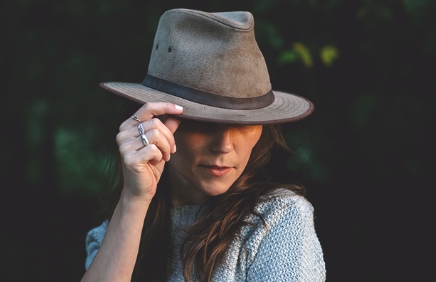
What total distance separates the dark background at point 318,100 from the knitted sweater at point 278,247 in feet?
3.64

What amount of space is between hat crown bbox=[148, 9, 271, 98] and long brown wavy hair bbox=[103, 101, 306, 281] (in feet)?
1.09

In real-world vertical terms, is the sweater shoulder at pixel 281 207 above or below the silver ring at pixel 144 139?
below

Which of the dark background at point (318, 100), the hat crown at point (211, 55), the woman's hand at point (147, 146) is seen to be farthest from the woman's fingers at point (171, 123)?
the dark background at point (318, 100)

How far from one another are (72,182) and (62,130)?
11.0 inches

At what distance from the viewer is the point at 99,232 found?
221cm

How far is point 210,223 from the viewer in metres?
1.85

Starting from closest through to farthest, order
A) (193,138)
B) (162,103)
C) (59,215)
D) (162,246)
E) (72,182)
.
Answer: (162,103) → (193,138) → (162,246) → (72,182) → (59,215)

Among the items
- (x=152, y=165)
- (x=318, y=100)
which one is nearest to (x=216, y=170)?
(x=152, y=165)

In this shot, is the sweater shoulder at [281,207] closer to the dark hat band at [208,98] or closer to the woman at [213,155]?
the woman at [213,155]

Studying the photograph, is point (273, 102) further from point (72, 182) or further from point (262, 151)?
point (72, 182)

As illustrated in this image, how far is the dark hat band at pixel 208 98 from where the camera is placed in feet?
5.34

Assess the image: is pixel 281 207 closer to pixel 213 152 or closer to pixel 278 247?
pixel 278 247

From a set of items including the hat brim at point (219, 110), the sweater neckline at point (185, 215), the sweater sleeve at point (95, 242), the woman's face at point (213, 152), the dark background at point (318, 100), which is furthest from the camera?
the dark background at point (318, 100)

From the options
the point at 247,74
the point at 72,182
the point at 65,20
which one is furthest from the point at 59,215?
the point at 247,74
